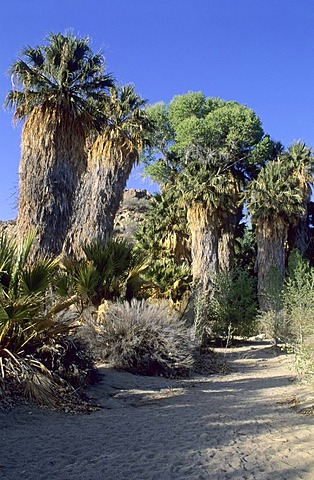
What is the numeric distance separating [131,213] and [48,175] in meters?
38.1

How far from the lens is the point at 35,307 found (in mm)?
7477

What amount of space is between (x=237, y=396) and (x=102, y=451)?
4.65 metres

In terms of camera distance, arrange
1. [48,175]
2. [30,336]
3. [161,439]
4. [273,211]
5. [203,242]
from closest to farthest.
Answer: [161,439] → [30,336] → [48,175] → [203,242] → [273,211]

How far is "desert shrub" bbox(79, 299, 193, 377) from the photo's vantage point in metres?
11.0

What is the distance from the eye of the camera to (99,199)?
57.8ft

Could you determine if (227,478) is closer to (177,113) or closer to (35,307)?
(35,307)

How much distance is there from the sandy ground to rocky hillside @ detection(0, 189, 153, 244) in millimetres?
34002

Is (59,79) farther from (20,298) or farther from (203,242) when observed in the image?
(203,242)

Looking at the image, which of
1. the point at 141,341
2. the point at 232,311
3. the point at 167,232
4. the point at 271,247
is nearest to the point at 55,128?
the point at 141,341

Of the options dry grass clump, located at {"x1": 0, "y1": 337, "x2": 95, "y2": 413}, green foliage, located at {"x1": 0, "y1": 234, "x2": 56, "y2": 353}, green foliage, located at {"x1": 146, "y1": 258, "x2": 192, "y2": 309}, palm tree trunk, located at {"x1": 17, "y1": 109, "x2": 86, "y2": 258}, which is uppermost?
palm tree trunk, located at {"x1": 17, "y1": 109, "x2": 86, "y2": 258}

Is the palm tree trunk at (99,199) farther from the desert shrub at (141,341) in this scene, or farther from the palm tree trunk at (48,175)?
the desert shrub at (141,341)

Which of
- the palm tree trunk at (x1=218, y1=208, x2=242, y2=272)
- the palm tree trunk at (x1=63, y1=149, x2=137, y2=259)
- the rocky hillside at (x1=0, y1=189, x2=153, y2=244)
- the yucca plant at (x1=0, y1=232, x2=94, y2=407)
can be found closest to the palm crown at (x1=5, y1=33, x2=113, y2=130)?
the palm tree trunk at (x1=63, y1=149, x2=137, y2=259)

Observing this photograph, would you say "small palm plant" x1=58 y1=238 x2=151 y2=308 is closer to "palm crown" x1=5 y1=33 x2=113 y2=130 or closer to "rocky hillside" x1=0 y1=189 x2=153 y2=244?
"palm crown" x1=5 y1=33 x2=113 y2=130

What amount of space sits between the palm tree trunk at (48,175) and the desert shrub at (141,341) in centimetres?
282
